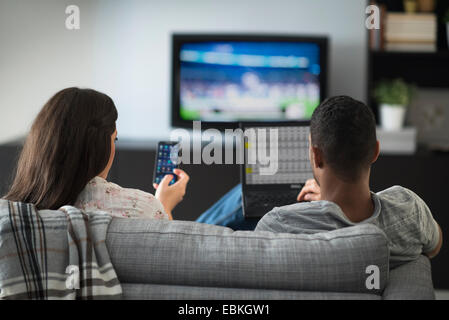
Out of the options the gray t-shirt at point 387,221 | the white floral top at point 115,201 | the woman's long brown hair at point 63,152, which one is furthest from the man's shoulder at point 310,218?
the woman's long brown hair at point 63,152

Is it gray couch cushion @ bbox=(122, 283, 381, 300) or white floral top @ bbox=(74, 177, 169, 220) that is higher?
white floral top @ bbox=(74, 177, 169, 220)

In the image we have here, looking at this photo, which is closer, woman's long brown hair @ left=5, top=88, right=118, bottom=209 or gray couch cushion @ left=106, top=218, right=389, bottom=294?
gray couch cushion @ left=106, top=218, right=389, bottom=294

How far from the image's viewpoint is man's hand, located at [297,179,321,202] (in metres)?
1.86

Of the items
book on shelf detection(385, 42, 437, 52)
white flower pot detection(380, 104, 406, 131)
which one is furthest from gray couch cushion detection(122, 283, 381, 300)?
book on shelf detection(385, 42, 437, 52)

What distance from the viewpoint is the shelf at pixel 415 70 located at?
3.75 meters

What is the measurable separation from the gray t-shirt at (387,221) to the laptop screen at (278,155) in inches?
24.3

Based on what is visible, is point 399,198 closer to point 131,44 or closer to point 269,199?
point 269,199

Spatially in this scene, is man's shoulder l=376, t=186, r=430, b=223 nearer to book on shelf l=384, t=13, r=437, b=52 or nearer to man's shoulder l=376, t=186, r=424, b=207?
man's shoulder l=376, t=186, r=424, b=207

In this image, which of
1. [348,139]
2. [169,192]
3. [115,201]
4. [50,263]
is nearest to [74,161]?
[115,201]

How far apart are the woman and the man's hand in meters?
0.56

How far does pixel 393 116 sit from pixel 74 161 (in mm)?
2509

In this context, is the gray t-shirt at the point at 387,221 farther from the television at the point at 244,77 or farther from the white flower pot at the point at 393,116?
the television at the point at 244,77

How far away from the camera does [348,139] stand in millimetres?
1401

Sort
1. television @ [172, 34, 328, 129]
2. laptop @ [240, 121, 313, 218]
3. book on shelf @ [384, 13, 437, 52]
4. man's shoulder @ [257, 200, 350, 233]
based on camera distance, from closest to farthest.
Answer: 1. man's shoulder @ [257, 200, 350, 233]
2. laptop @ [240, 121, 313, 218]
3. book on shelf @ [384, 13, 437, 52]
4. television @ [172, 34, 328, 129]
